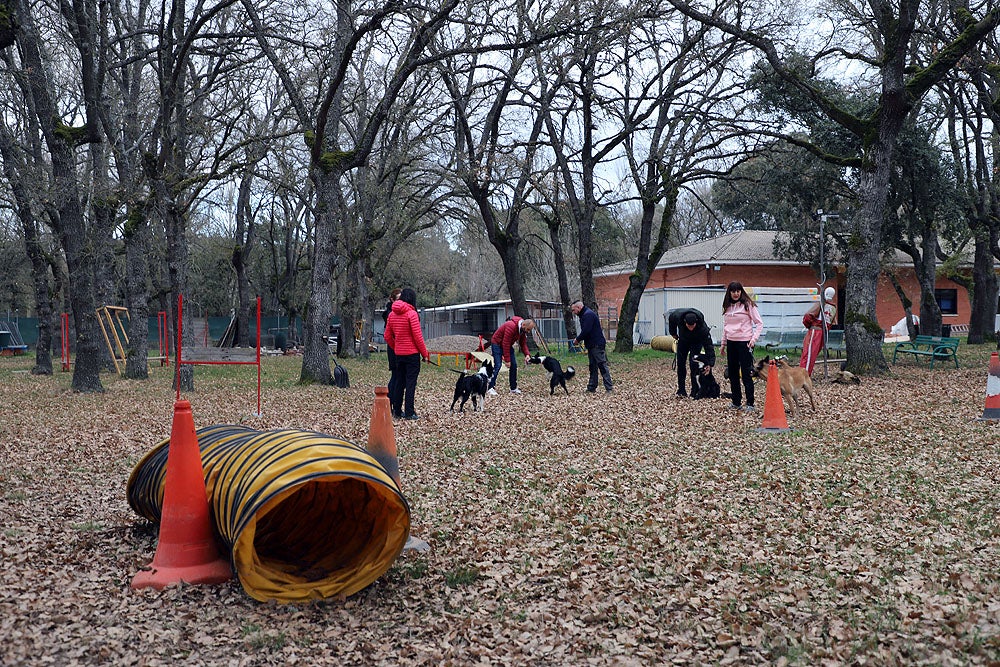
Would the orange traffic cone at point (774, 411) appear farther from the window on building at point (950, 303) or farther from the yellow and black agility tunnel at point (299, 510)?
the window on building at point (950, 303)

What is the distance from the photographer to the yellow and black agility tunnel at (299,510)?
13.9 feet

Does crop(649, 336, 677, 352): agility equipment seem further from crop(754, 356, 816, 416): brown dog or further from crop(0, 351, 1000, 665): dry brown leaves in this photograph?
crop(0, 351, 1000, 665): dry brown leaves

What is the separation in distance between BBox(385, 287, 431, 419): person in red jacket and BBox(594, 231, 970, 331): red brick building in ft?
75.0

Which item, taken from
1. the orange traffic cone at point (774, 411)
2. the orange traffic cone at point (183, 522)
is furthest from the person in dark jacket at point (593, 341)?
the orange traffic cone at point (183, 522)

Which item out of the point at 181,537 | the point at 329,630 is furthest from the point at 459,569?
the point at 181,537

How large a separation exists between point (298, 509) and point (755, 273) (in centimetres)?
3312

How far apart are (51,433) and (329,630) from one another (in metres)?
7.75

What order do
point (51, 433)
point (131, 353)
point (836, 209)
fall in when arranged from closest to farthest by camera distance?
point (51, 433), point (131, 353), point (836, 209)

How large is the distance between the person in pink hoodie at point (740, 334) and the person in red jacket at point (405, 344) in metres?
4.18

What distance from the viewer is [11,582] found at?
4.70m

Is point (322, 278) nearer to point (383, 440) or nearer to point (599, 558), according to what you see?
point (383, 440)

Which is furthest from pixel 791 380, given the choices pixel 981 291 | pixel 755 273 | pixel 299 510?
pixel 755 273

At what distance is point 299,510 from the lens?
5.18m

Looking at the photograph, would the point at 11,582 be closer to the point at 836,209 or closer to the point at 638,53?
the point at 638,53
